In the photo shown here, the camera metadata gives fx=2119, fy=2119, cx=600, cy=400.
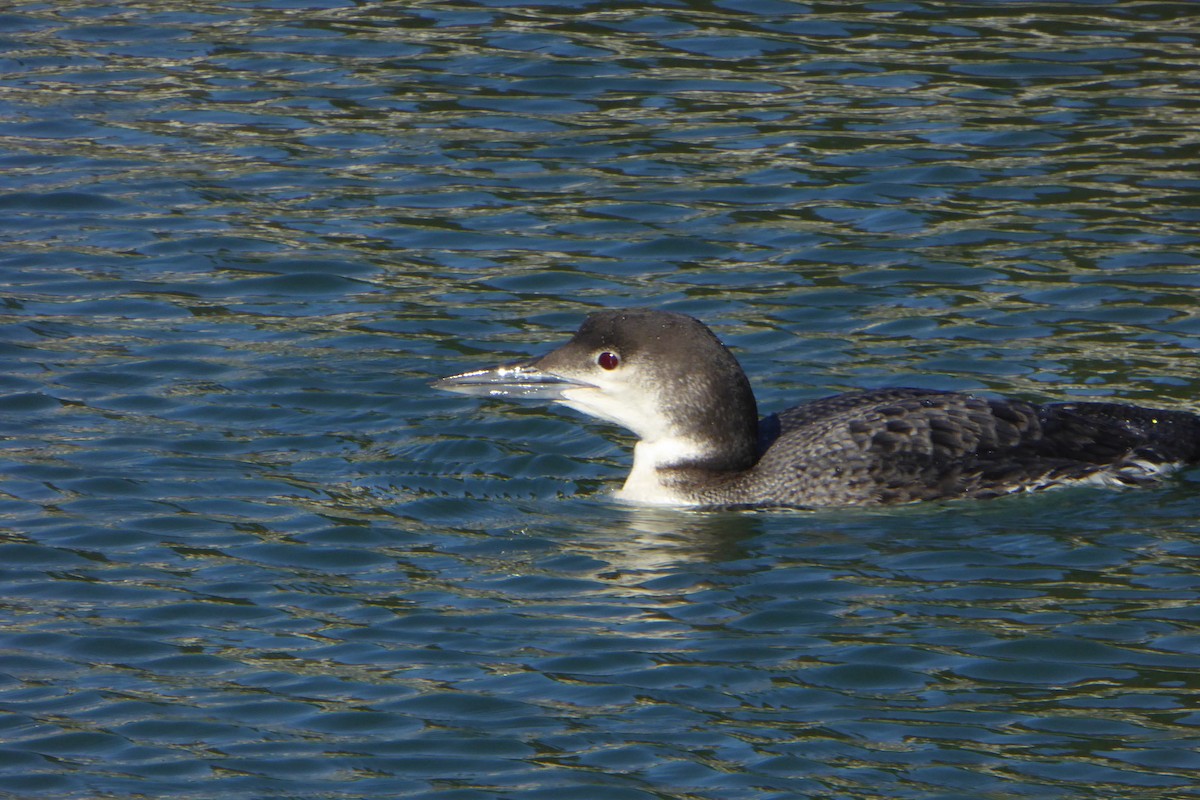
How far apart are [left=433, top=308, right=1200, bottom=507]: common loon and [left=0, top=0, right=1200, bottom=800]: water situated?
15cm

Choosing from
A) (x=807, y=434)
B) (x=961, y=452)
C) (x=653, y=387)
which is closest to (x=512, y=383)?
(x=653, y=387)

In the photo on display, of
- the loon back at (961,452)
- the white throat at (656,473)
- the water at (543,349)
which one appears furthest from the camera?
the white throat at (656,473)

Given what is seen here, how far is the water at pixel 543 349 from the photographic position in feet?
20.5

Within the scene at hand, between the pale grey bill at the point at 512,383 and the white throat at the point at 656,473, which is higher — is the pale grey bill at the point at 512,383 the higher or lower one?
the higher one

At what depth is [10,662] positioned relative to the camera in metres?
6.71

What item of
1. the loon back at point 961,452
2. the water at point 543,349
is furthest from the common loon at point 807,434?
the water at point 543,349

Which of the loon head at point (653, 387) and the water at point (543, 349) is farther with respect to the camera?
the loon head at point (653, 387)

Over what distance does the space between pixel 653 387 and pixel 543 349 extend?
1.43m

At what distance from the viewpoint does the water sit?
20.5 feet

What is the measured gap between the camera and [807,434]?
27.6ft

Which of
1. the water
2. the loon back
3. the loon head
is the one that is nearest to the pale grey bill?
the loon head

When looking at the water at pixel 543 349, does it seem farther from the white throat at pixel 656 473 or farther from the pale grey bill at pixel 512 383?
the pale grey bill at pixel 512 383

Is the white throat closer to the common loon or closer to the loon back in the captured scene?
A: the common loon

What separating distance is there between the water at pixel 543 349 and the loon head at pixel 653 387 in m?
0.31
